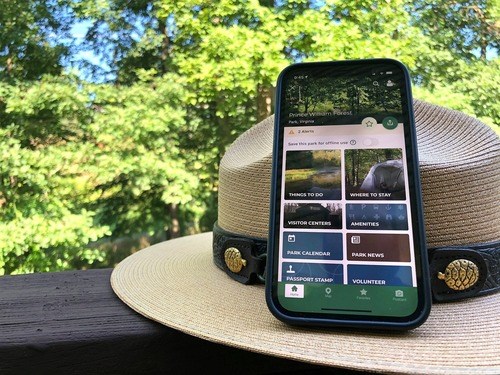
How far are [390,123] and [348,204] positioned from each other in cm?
11

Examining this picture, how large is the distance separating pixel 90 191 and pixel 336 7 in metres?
1.67

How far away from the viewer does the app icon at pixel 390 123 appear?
59cm

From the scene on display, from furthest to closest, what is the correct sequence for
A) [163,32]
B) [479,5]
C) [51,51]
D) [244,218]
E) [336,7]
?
[163,32] < [51,51] < [336,7] < [479,5] < [244,218]

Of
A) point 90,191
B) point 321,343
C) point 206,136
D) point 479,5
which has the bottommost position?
point 90,191

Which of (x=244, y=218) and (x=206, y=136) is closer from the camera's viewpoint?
(x=244, y=218)

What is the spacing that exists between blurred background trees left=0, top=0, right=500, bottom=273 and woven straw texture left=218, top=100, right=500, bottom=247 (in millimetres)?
1419

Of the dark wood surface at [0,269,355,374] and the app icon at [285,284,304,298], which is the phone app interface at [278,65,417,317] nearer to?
the app icon at [285,284,304,298]

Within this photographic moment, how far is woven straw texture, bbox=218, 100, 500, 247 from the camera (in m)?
0.61

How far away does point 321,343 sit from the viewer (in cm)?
51

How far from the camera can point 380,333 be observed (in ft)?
1.74

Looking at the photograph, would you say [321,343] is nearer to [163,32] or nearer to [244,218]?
[244,218]

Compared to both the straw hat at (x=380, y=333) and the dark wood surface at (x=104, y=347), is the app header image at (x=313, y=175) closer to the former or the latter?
the straw hat at (x=380, y=333)

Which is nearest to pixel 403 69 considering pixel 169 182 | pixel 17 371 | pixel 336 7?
pixel 17 371

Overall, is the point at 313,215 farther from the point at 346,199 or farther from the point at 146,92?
the point at 146,92
